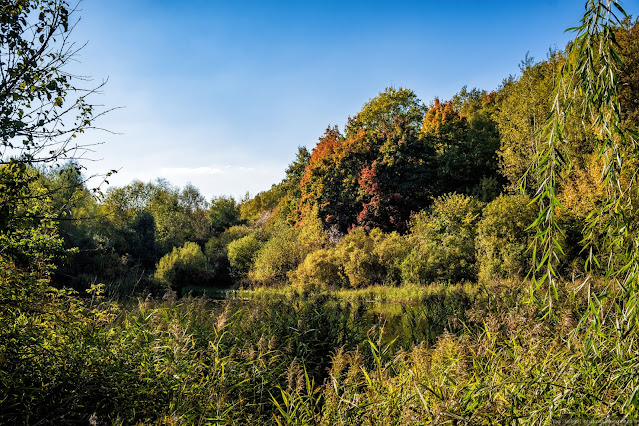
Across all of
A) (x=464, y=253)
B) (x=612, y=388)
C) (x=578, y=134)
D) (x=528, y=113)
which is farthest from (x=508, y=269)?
(x=612, y=388)

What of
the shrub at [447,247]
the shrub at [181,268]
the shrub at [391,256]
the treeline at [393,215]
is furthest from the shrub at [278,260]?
the shrub at [447,247]

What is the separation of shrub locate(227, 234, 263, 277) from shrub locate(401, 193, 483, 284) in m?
9.67

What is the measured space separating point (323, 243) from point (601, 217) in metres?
19.6

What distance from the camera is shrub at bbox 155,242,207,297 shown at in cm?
A: 2084

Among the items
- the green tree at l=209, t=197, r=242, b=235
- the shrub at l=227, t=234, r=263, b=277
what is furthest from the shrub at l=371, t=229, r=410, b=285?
the green tree at l=209, t=197, r=242, b=235

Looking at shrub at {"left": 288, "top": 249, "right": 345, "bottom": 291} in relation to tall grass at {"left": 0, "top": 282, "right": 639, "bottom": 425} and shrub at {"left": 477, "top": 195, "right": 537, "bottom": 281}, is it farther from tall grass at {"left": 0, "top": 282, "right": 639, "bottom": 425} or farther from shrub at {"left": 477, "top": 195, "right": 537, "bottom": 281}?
tall grass at {"left": 0, "top": 282, "right": 639, "bottom": 425}

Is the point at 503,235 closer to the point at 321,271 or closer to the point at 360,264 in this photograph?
the point at 360,264

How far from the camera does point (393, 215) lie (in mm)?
21438

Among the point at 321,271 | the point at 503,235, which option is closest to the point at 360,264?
the point at 321,271

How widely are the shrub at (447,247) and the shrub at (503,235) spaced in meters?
0.75

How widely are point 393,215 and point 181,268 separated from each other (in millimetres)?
11364

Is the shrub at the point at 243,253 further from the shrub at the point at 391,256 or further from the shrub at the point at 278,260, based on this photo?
the shrub at the point at 391,256

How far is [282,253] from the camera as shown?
69.6 feet

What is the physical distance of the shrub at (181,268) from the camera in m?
20.8
